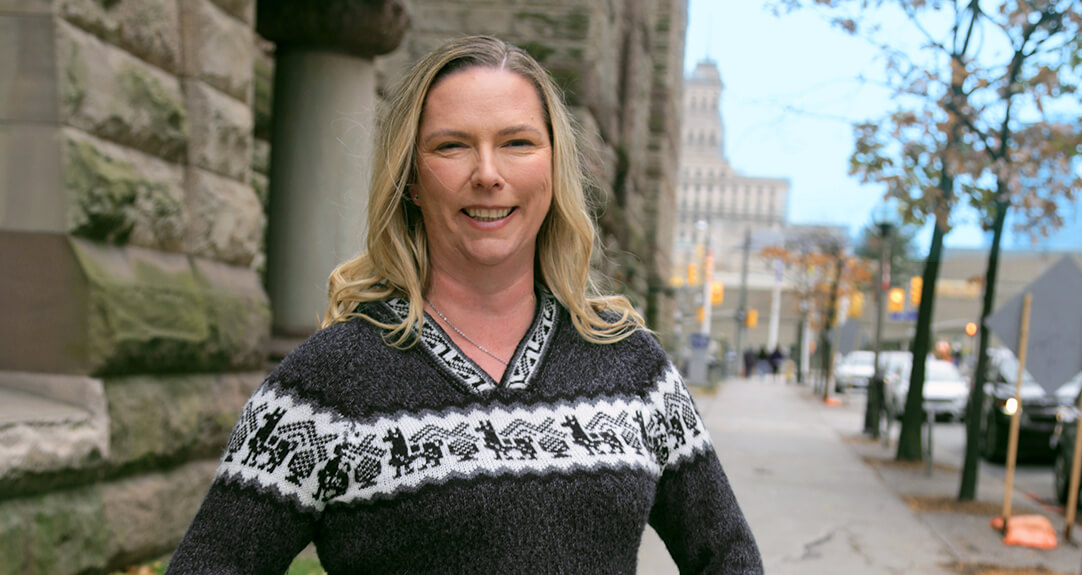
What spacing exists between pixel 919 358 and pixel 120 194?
12.4 m

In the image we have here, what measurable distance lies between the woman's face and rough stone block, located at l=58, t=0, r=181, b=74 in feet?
8.62

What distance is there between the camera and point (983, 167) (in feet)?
37.6

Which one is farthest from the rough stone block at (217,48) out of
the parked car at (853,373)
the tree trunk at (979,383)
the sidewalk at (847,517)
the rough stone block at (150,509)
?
the parked car at (853,373)

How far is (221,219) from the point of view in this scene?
5.02 metres

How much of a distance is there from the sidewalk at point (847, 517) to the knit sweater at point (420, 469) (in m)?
5.69

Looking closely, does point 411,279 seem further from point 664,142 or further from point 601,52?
point 664,142

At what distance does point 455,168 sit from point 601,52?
9.82m

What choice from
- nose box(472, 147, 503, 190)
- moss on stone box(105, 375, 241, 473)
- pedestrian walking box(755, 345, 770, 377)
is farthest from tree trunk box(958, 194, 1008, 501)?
pedestrian walking box(755, 345, 770, 377)

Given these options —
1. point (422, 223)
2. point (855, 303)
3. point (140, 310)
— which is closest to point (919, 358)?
point (140, 310)

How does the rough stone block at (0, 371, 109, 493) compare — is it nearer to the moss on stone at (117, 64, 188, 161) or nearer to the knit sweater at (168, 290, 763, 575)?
the moss on stone at (117, 64, 188, 161)

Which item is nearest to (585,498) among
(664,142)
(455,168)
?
(455,168)

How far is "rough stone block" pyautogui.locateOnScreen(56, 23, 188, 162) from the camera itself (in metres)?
4.00

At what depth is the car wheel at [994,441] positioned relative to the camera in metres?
16.2

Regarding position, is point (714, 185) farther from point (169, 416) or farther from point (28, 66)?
point (28, 66)
